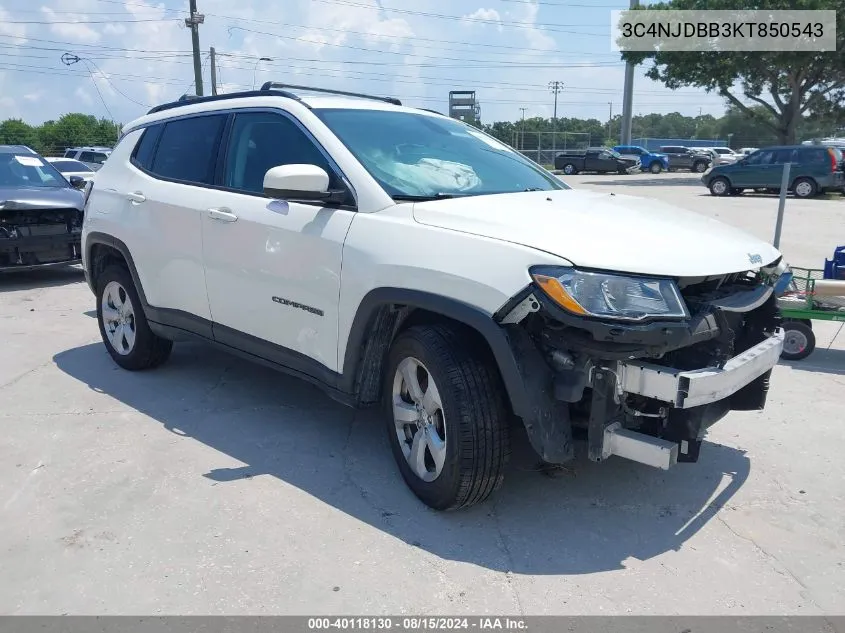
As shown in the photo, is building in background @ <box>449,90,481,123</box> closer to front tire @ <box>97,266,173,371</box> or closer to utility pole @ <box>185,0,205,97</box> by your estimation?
utility pole @ <box>185,0,205,97</box>

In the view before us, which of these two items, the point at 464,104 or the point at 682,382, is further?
the point at 464,104

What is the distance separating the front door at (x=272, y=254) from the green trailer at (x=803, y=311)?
341 centimetres

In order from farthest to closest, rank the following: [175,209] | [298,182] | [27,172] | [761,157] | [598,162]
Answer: [598,162]
[761,157]
[27,172]
[175,209]
[298,182]

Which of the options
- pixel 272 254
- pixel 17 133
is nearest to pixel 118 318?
pixel 272 254

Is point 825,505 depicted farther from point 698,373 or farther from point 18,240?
point 18,240

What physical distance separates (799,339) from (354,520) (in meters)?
4.26

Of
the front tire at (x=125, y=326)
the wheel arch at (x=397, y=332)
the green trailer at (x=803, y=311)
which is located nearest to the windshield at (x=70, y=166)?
the front tire at (x=125, y=326)

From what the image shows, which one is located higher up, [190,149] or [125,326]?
[190,149]

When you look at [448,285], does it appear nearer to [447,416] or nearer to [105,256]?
[447,416]

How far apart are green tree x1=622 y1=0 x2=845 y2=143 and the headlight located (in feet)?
108

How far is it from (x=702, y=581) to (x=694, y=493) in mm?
810

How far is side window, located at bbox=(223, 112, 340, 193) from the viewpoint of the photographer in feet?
13.4

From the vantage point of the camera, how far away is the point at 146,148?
5.41 meters
